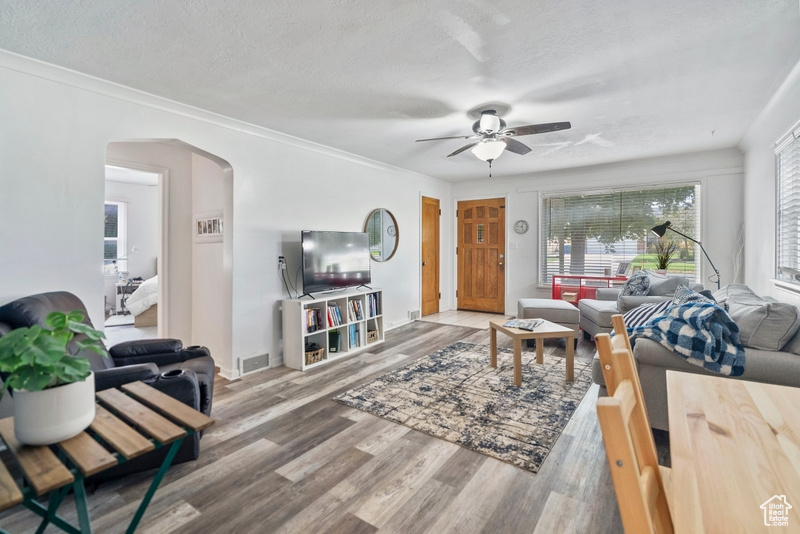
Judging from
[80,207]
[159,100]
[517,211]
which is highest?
[159,100]

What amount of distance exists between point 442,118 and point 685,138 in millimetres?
2848

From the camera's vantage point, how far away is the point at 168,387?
2014mm

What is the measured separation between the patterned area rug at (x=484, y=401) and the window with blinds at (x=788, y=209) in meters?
1.71

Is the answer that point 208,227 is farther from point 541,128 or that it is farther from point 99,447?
point 541,128

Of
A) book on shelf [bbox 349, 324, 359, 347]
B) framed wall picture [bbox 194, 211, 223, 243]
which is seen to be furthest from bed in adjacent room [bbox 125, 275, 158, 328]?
book on shelf [bbox 349, 324, 359, 347]

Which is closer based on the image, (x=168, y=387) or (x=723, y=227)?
(x=168, y=387)

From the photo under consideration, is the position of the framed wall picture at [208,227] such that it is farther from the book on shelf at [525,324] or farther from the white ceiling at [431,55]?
the book on shelf at [525,324]

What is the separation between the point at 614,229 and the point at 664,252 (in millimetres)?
711

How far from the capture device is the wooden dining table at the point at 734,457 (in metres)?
0.61

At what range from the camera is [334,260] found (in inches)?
167

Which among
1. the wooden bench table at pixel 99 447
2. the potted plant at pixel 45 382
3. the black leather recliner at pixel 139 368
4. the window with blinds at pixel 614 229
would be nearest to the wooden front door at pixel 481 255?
the window with blinds at pixel 614 229

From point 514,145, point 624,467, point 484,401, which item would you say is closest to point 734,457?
point 624,467

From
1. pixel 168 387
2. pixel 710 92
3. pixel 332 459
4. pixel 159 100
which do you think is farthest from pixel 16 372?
pixel 710 92

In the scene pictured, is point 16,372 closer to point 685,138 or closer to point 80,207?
point 80,207
